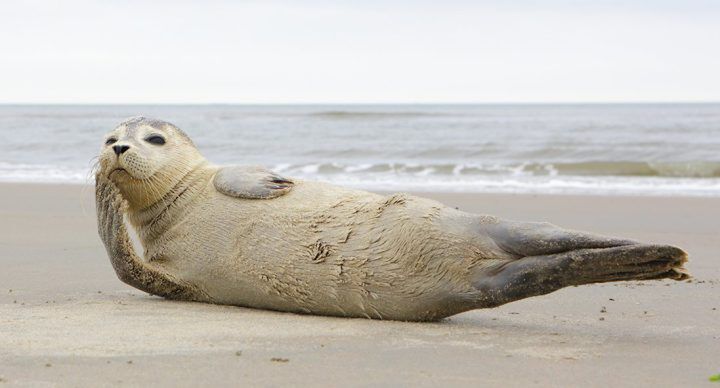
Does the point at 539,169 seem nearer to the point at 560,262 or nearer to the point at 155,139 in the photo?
the point at 155,139

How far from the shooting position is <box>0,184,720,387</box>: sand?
14.5ft

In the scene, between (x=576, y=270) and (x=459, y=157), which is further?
(x=459, y=157)

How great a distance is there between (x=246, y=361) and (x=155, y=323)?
1.07 meters

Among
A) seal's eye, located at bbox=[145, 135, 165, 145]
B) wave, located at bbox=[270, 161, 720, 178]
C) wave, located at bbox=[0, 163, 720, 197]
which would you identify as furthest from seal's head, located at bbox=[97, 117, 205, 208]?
wave, located at bbox=[270, 161, 720, 178]

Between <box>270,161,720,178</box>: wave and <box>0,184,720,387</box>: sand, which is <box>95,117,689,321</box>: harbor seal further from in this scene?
<box>270,161,720,178</box>: wave

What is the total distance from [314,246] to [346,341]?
2.55ft

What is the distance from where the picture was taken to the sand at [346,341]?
4414 millimetres

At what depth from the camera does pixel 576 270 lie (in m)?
5.09

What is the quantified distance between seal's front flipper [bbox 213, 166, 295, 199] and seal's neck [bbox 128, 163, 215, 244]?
0.13 meters

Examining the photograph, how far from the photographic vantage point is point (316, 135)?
3516cm

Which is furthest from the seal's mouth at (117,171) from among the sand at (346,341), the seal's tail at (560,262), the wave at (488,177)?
the wave at (488,177)

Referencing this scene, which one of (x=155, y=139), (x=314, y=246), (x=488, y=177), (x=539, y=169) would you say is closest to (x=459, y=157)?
(x=539, y=169)

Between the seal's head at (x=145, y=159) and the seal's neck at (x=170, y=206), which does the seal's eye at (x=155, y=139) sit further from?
the seal's neck at (x=170, y=206)

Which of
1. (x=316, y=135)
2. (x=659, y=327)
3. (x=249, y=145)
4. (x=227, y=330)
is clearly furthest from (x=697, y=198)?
(x=316, y=135)
